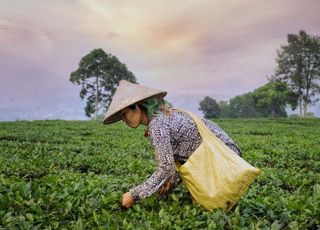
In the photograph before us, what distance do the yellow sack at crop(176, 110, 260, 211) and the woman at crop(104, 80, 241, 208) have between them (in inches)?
8.6

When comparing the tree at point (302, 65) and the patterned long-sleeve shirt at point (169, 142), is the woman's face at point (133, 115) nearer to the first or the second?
the patterned long-sleeve shirt at point (169, 142)

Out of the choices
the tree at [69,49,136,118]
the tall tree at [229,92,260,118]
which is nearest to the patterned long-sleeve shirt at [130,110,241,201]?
the tree at [69,49,136,118]

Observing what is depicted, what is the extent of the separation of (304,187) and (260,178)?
2.49 ft

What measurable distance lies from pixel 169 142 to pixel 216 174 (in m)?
0.56

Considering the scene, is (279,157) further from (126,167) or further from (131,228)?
(131,228)

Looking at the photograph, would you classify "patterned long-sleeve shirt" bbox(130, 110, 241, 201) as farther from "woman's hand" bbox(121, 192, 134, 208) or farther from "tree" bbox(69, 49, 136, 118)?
"tree" bbox(69, 49, 136, 118)

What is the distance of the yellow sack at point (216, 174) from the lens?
4.14 m

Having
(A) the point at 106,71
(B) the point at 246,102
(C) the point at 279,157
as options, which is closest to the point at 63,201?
(C) the point at 279,157

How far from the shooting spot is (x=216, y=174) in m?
4.18

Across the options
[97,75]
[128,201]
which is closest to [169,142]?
[128,201]

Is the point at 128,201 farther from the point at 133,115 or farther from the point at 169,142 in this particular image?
the point at 133,115

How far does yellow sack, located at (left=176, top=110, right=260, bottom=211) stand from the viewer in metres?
4.14

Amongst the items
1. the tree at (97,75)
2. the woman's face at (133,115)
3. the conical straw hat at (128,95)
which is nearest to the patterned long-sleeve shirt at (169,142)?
the woman's face at (133,115)

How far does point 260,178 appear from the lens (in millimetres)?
7453
